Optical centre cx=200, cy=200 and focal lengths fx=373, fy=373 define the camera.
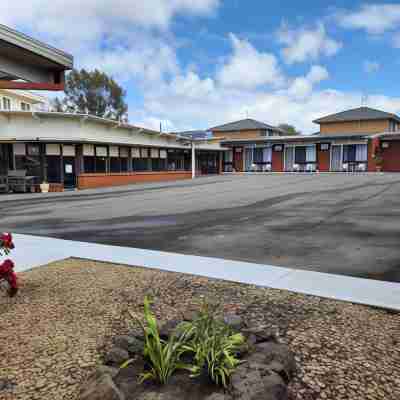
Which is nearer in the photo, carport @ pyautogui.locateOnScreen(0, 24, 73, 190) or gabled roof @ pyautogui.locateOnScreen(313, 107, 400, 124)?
carport @ pyautogui.locateOnScreen(0, 24, 73, 190)

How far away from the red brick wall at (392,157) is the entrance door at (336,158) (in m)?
4.35

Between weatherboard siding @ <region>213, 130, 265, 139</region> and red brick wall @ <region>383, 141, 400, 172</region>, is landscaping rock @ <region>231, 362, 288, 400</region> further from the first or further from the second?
weatherboard siding @ <region>213, 130, 265, 139</region>

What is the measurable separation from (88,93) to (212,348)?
2156 inches

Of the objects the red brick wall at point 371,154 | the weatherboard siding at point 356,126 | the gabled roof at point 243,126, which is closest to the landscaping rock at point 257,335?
the red brick wall at point 371,154

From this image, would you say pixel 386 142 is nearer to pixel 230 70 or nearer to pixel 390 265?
pixel 230 70

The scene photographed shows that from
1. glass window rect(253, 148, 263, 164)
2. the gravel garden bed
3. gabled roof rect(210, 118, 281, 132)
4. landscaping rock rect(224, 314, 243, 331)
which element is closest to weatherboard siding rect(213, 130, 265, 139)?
gabled roof rect(210, 118, 281, 132)

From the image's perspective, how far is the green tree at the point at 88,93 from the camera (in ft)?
170

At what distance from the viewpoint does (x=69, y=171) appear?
23.7 meters

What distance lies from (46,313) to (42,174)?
820 inches

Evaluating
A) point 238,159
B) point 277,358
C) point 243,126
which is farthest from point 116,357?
point 243,126

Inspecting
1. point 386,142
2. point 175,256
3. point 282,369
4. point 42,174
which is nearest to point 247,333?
point 282,369

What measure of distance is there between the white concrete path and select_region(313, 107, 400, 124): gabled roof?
143ft

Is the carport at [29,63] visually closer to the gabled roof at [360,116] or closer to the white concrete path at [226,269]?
the white concrete path at [226,269]

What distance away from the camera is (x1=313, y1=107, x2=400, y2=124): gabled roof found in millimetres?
43344
